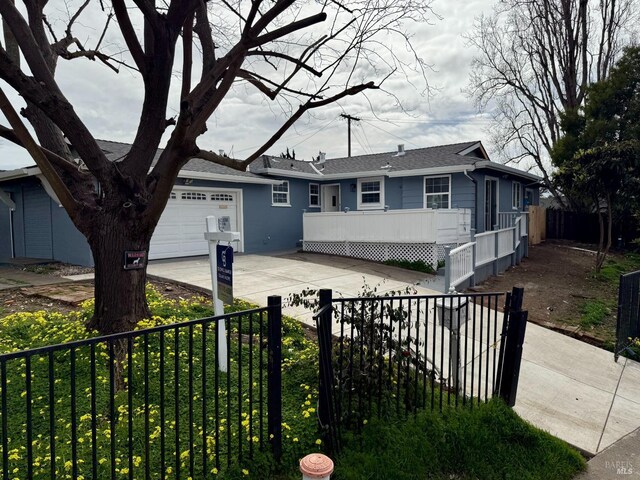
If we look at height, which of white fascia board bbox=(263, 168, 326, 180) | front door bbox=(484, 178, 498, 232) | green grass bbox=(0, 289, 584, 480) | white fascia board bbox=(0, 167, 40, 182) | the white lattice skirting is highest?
white fascia board bbox=(263, 168, 326, 180)

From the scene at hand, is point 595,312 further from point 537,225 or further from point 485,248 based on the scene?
point 537,225

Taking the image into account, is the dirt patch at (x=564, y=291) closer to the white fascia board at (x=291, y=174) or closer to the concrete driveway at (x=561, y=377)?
the concrete driveway at (x=561, y=377)

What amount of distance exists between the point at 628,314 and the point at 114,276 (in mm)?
6919

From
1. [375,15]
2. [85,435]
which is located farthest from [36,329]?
[375,15]

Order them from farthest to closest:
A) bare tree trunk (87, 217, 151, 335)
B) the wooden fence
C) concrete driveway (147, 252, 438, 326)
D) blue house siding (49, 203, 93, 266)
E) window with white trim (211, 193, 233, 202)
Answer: the wooden fence
window with white trim (211, 193, 233, 202)
blue house siding (49, 203, 93, 266)
concrete driveway (147, 252, 438, 326)
bare tree trunk (87, 217, 151, 335)

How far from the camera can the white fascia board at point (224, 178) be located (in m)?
11.7

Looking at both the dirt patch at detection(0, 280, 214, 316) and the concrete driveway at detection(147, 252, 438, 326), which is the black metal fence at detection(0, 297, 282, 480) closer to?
the dirt patch at detection(0, 280, 214, 316)

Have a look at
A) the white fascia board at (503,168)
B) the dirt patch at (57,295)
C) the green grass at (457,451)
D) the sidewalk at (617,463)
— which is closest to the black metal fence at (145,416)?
the green grass at (457,451)

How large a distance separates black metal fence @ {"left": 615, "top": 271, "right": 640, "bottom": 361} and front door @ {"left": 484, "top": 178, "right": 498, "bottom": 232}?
8.93 m

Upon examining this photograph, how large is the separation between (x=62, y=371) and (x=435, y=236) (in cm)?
975

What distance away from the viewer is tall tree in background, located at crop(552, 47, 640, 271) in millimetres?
11195

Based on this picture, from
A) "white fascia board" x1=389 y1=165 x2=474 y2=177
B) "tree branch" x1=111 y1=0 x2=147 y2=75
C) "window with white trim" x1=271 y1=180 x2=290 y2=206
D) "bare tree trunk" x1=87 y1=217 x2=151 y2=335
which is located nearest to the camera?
"tree branch" x1=111 y1=0 x2=147 y2=75

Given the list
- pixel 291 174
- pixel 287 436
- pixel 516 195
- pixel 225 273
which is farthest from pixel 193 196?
pixel 516 195

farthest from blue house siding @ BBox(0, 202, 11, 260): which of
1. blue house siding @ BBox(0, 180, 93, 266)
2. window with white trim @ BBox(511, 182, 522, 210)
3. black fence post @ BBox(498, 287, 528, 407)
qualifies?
window with white trim @ BBox(511, 182, 522, 210)
